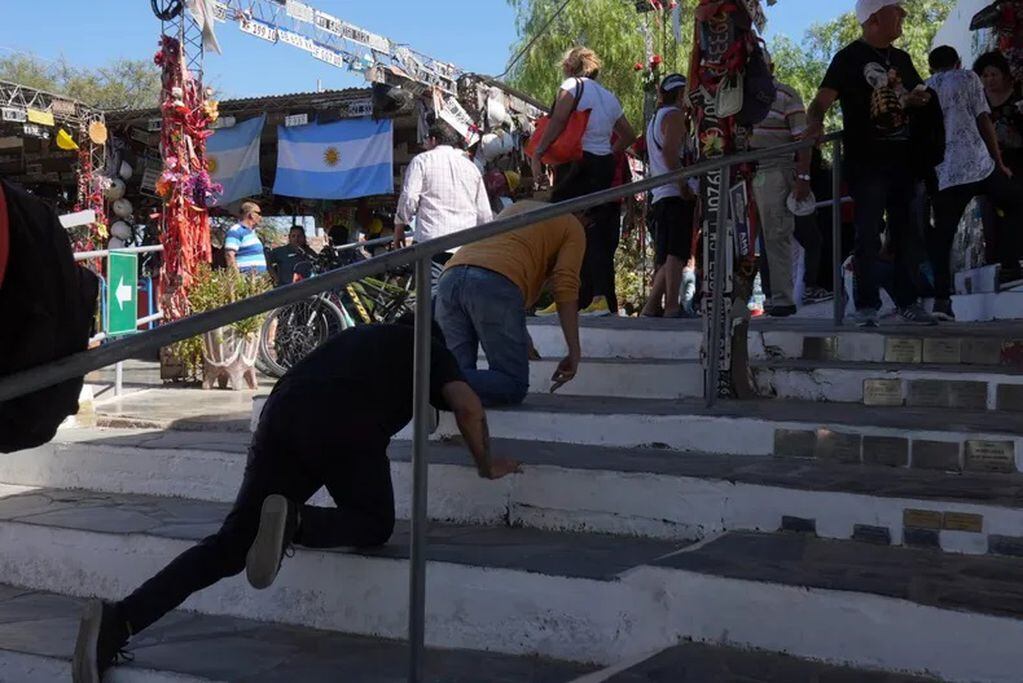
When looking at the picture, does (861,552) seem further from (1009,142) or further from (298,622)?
(1009,142)

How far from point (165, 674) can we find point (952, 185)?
198 inches

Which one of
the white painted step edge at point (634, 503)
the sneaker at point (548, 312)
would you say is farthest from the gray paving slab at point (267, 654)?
the sneaker at point (548, 312)

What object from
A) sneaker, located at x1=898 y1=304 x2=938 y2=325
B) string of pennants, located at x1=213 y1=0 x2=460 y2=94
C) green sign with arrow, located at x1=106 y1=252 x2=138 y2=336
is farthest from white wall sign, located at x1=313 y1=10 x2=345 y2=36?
sneaker, located at x1=898 y1=304 x2=938 y2=325

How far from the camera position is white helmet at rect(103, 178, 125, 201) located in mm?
16812

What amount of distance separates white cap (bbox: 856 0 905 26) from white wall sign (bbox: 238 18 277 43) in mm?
15333

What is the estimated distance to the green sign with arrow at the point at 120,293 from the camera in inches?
304

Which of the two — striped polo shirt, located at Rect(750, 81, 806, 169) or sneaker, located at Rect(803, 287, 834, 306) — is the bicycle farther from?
sneaker, located at Rect(803, 287, 834, 306)

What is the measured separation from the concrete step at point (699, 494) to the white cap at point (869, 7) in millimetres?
2713

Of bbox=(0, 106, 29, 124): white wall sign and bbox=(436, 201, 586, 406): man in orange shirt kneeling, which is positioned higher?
bbox=(0, 106, 29, 124): white wall sign

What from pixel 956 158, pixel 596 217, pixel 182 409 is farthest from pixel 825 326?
pixel 182 409

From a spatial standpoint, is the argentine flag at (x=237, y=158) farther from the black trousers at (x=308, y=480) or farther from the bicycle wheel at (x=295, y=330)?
the black trousers at (x=308, y=480)

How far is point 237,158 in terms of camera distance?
51.4 ft

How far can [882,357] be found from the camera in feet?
16.3

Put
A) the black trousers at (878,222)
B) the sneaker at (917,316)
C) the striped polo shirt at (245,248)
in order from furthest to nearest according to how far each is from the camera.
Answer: the striped polo shirt at (245,248)
the sneaker at (917,316)
the black trousers at (878,222)
